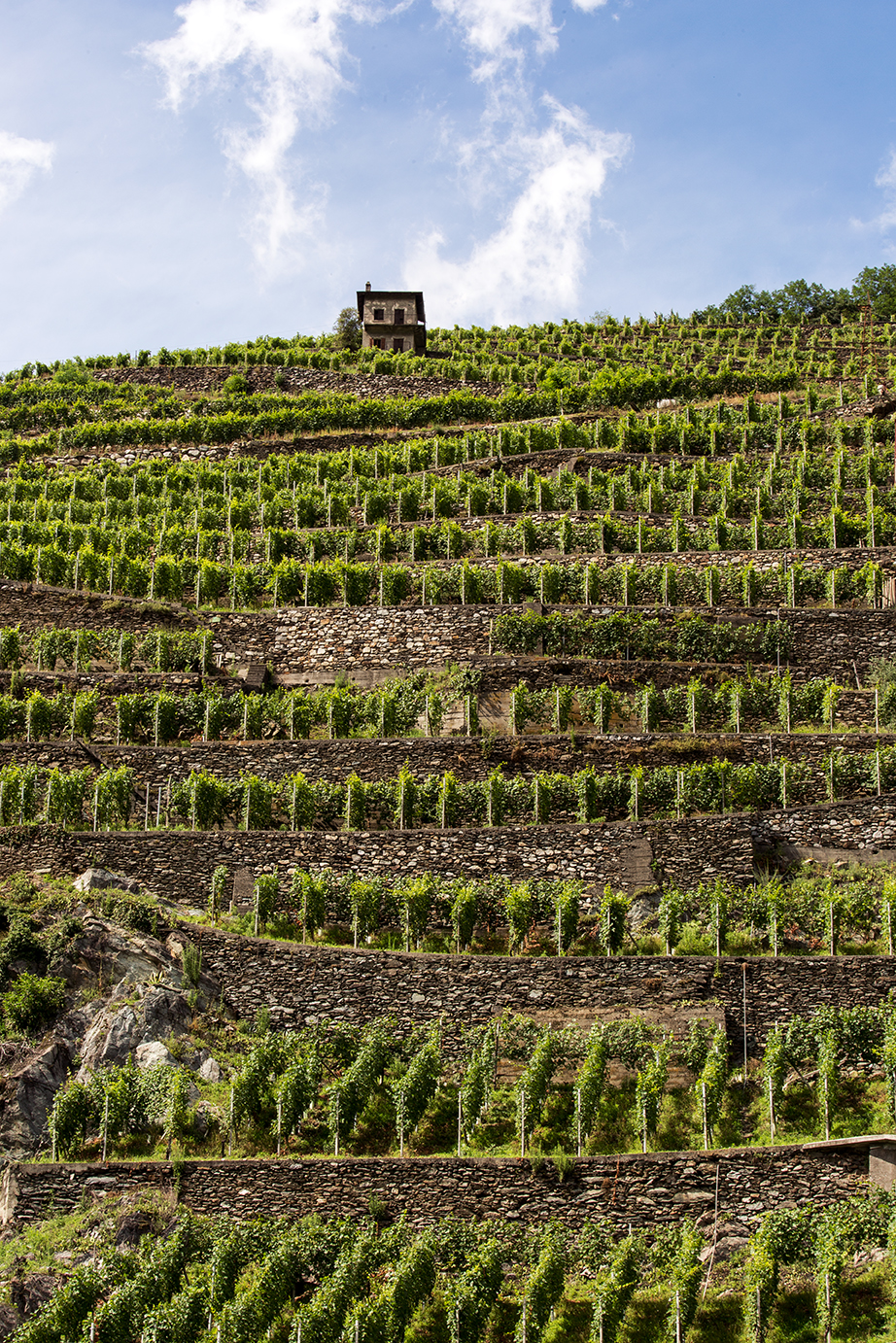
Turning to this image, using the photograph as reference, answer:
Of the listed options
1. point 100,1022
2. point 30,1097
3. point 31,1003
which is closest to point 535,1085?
point 100,1022

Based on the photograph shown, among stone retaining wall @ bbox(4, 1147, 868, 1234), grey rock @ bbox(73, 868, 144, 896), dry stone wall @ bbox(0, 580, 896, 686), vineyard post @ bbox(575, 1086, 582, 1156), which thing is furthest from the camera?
dry stone wall @ bbox(0, 580, 896, 686)

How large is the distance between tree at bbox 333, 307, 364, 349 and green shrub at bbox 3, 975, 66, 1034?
135ft

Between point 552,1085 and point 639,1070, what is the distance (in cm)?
117

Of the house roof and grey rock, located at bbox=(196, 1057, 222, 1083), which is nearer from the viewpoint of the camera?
grey rock, located at bbox=(196, 1057, 222, 1083)

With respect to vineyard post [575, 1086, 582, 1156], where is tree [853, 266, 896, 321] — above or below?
above

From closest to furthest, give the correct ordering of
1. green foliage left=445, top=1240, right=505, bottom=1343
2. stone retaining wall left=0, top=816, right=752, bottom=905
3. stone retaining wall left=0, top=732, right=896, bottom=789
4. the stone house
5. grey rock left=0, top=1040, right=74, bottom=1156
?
green foliage left=445, top=1240, right=505, bottom=1343 < grey rock left=0, top=1040, right=74, bottom=1156 < stone retaining wall left=0, top=816, right=752, bottom=905 < stone retaining wall left=0, top=732, right=896, bottom=789 < the stone house

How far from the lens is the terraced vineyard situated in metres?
15.3

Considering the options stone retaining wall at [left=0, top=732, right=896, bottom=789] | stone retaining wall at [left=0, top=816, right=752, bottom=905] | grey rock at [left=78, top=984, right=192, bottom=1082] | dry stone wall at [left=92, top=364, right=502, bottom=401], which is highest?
dry stone wall at [left=92, top=364, right=502, bottom=401]

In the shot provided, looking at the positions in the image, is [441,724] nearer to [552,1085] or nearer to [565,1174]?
[552,1085]

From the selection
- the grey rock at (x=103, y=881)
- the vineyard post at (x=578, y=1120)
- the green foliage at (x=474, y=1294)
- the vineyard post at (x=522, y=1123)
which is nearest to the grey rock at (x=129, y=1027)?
the grey rock at (x=103, y=881)

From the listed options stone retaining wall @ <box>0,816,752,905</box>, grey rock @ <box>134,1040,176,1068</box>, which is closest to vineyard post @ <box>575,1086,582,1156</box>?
stone retaining wall @ <box>0,816,752,905</box>

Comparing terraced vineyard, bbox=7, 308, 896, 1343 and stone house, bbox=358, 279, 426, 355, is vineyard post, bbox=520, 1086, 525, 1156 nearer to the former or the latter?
terraced vineyard, bbox=7, 308, 896, 1343

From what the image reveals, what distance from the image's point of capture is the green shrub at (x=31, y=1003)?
58.6 feet

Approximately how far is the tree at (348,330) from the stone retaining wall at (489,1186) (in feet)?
144
